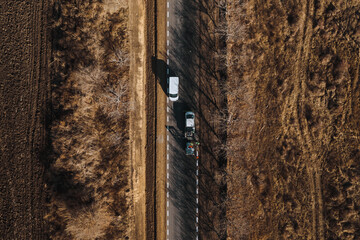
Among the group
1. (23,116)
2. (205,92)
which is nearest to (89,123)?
(23,116)

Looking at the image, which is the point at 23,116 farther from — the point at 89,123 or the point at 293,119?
the point at 293,119

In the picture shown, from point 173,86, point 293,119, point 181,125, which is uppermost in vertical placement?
point 173,86

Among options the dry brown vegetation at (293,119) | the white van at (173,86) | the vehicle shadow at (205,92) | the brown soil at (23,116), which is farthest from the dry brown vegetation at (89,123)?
the dry brown vegetation at (293,119)

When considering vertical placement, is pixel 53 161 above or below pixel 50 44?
below

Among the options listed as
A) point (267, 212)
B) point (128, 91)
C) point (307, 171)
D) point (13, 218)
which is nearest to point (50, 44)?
point (128, 91)

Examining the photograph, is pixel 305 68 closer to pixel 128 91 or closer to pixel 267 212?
pixel 267 212

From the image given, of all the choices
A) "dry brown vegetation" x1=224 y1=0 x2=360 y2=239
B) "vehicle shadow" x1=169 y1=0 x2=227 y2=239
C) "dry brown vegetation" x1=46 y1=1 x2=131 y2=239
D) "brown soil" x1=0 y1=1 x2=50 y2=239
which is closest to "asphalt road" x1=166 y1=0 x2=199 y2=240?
"vehicle shadow" x1=169 y1=0 x2=227 y2=239

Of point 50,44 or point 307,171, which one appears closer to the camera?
Answer: point 50,44
